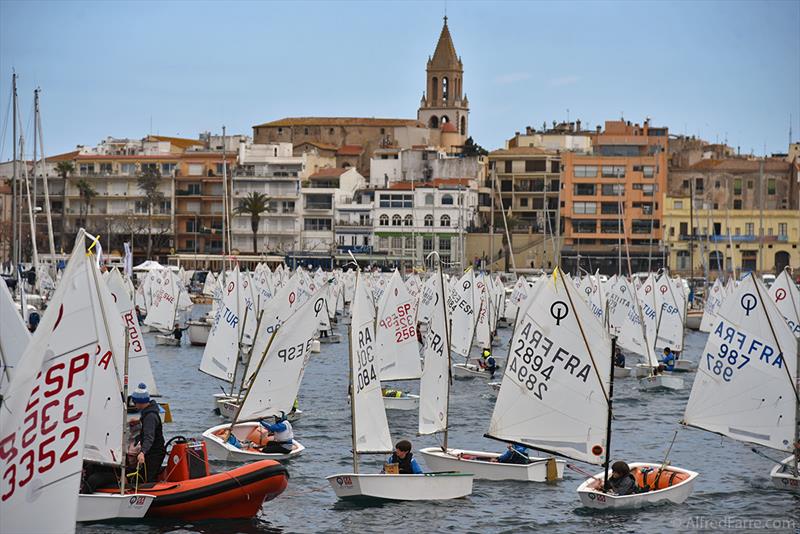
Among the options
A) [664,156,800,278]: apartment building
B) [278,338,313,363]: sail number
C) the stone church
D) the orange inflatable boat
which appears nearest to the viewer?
the orange inflatable boat

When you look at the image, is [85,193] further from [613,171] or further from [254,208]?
[613,171]

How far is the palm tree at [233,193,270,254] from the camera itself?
505 ft

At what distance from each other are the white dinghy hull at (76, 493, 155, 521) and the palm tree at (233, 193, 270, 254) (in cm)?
13062

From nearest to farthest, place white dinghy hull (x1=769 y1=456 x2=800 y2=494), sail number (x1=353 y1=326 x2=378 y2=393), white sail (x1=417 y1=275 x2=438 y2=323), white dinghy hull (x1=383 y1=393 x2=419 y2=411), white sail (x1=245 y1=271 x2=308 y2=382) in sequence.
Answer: sail number (x1=353 y1=326 x2=378 y2=393) → white dinghy hull (x1=769 y1=456 x2=800 y2=494) → white sail (x1=245 y1=271 x2=308 y2=382) → white dinghy hull (x1=383 y1=393 x2=419 y2=411) → white sail (x1=417 y1=275 x2=438 y2=323)

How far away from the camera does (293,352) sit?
3306 centimetres

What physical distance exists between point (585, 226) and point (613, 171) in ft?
22.9

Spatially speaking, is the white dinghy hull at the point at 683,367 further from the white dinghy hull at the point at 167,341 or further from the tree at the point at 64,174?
the tree at the point at 64,174

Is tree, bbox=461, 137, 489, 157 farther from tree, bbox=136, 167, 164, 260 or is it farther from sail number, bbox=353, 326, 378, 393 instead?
sail number, bbox=353, 326, 378, 393

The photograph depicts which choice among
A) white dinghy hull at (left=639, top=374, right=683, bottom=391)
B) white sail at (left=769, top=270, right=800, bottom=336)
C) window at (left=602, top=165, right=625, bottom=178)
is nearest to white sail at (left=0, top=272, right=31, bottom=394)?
white sail at (left=769, top=270, right=800, bottom=336)

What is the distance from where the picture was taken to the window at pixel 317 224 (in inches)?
6230

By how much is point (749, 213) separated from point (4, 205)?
92.7m

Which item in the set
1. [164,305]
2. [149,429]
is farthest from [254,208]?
[149,429]

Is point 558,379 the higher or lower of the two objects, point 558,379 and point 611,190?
the lower

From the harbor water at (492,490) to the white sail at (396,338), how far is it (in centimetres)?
206
